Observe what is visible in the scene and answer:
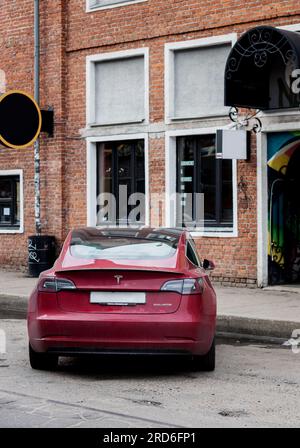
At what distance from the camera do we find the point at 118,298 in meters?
8.95

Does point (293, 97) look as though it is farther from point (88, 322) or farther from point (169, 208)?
point (88, 322)

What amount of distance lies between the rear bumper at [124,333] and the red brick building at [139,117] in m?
8.53

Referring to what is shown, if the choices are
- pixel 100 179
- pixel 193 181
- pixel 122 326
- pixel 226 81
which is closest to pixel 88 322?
pixel 122 326

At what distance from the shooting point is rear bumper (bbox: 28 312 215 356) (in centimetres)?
882

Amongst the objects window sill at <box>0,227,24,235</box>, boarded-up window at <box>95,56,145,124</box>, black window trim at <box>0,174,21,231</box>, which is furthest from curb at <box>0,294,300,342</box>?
black window trim at <box>0,174,21,231</box>

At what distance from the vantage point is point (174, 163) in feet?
61.7

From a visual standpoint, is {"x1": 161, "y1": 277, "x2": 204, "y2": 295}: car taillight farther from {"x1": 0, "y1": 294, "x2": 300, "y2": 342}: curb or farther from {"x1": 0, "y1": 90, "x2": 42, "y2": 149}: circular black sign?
{"x1": 0, "y1": 90, "x2": 42, "y2": 149}: circular black sign

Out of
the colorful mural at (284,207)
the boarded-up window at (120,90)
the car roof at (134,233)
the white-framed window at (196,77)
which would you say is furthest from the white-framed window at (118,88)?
the car roof at (134,233)

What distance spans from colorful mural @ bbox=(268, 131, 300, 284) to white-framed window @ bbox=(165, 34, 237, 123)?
1378mm

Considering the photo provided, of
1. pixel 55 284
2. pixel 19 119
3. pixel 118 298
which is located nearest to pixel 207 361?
pixel 118 298

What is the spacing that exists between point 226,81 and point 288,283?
4100 millimetres

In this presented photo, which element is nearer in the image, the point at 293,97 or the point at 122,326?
the point at 122,326

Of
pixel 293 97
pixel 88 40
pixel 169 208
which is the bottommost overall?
pixel 169 208

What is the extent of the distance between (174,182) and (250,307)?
4999mm
